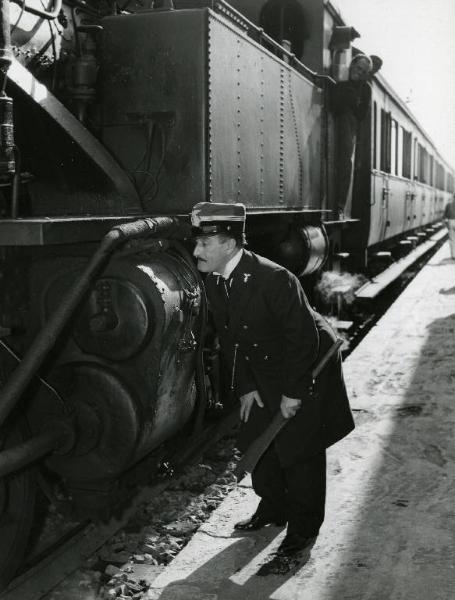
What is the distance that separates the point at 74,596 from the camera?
111 inches

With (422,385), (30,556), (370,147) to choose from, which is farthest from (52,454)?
(370,147)

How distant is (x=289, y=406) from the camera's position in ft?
9.09

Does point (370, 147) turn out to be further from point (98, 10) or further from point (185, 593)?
point (185, 593)

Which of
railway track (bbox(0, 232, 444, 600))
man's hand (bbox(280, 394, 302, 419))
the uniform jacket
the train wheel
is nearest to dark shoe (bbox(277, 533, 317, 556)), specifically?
the uniform jacket

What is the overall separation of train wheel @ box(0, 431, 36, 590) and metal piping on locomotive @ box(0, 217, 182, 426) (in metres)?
0.35

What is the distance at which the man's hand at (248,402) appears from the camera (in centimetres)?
293

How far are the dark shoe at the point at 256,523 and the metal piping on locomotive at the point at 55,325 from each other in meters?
1.09

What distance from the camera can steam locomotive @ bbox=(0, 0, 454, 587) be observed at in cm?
284

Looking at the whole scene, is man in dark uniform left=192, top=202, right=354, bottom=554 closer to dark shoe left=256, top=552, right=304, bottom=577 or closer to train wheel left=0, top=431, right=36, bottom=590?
dark shoe left=256, top=552, right=304, bottom=577

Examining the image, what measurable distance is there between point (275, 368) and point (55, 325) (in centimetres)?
85

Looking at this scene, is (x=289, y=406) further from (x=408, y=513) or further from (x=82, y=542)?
(x=82, y=542)

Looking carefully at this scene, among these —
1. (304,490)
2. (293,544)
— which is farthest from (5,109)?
(293,544)

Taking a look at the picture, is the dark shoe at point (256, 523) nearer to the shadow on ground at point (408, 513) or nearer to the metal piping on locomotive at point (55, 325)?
the shadow on ground at point (408, 513)

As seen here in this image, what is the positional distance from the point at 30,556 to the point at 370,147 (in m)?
6.38
